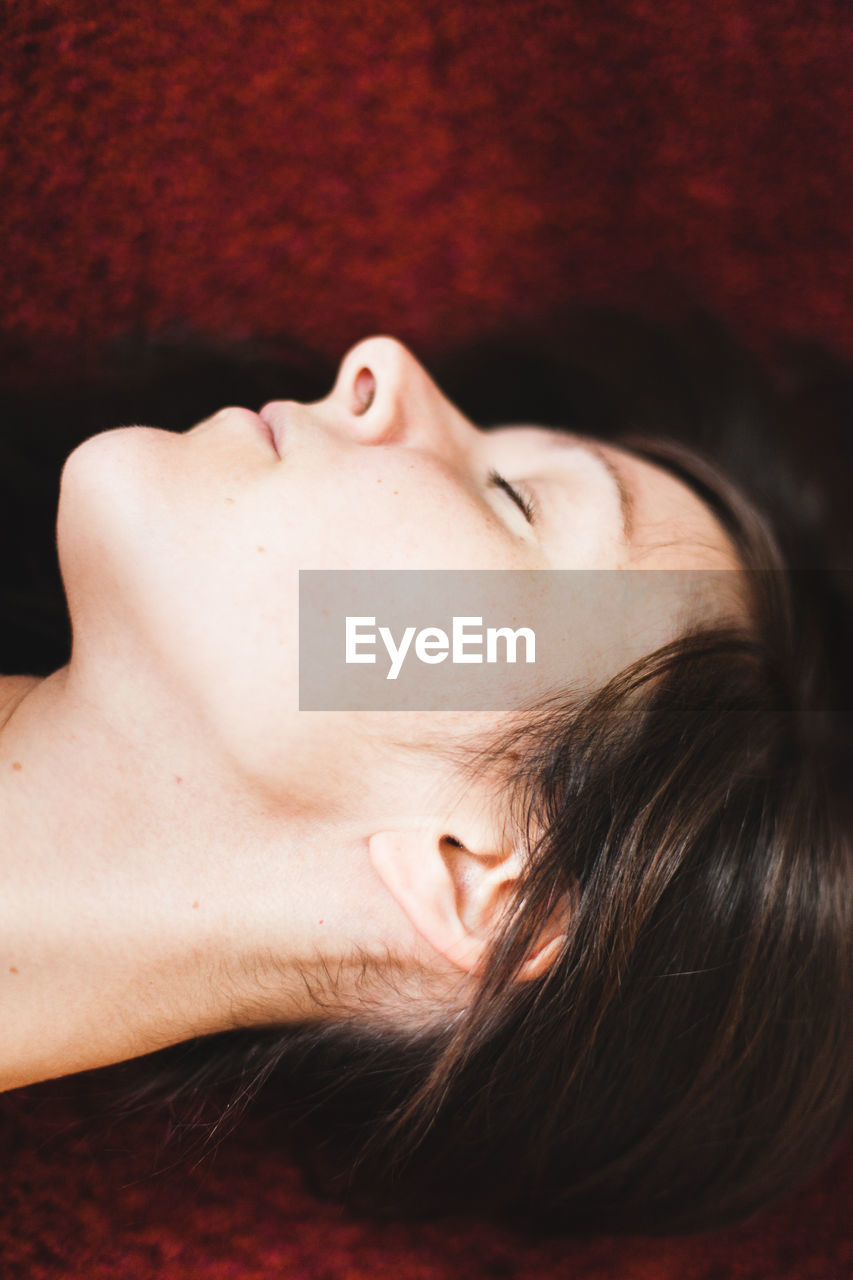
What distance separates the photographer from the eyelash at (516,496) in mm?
695

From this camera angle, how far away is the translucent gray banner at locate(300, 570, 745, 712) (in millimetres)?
646

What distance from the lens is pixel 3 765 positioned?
0.72 meters

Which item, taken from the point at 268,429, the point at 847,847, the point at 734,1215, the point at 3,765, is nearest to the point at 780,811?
the point at 847,847

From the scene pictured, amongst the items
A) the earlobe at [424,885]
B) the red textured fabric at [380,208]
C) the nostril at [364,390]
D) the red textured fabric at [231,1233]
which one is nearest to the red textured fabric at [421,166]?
the red textured fabric at [380,208]

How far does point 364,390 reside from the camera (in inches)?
31.0

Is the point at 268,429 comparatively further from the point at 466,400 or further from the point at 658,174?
the point at 658,174

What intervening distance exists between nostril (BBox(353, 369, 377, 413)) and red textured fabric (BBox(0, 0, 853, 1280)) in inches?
13.1

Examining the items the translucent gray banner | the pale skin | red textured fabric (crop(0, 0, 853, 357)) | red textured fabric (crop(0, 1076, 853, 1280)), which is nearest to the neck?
the pale skin

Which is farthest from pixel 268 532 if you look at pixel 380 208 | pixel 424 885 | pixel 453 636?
pixel 380 208

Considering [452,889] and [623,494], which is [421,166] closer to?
[623,494]

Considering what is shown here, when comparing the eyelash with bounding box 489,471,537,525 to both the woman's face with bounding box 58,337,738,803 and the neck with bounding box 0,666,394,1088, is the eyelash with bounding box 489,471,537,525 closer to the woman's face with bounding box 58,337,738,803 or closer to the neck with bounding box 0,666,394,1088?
the woman's face with bounding box 58,337,738,803

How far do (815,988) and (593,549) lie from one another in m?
0.37

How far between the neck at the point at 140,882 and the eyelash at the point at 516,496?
0.83 ft

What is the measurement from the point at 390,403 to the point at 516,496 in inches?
4.7
